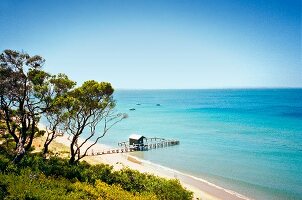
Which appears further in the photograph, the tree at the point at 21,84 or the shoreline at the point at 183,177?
the shoreline at the point at 183,177

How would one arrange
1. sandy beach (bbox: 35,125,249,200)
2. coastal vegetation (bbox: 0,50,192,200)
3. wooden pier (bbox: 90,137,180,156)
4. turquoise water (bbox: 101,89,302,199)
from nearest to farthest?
coastal vegetation (bbox: 0,50,192,200), sandy beach (bbox: 35,125,249,200), turquoise water (bbox: 101,89,302,199), wooden pier (bbox: 90,137,180,156)

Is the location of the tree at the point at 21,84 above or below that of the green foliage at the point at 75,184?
above

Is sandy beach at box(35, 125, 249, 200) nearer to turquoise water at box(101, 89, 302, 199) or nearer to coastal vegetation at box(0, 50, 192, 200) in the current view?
turquoise water at box(101, 89, 302, 199)

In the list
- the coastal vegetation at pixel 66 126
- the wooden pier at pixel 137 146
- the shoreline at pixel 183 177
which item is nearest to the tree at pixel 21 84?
the coastal vegetation at pixel 66 126

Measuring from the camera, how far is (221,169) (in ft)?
132

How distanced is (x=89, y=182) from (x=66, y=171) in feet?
6.32

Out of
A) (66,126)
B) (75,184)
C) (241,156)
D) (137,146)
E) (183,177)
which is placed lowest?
(241,156)

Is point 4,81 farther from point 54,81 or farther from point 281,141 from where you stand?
point 281,141

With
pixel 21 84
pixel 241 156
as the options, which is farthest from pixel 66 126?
pixel 241 156

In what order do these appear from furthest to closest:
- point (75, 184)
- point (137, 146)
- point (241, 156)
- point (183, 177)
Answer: point (137, 146) < point (241, 156) < point (183, 177) < point (75, 184)

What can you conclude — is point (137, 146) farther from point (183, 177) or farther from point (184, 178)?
point (184, 178)

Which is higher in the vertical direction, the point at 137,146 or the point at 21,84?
the point at 21,84

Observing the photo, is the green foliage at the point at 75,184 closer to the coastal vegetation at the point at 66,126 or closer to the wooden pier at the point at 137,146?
the coastal vegetation at the point at 66,126

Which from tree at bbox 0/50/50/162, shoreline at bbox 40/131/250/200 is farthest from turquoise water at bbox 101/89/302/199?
tree at bbox 0/50/50/162
